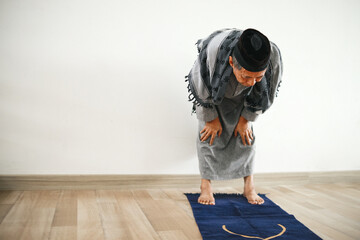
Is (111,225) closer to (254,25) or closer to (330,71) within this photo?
(254,25)

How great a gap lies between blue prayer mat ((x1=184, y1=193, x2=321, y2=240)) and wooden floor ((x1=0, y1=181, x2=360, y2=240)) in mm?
49

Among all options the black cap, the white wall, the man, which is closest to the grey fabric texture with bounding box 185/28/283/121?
the man

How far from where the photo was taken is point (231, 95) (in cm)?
169

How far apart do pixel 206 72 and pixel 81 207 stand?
2.92ft

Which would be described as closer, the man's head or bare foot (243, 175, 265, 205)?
the man's head

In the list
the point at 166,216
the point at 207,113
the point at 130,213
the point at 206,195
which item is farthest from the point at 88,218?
the point at 207,113

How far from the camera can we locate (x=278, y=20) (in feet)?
7.45

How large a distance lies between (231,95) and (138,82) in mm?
610

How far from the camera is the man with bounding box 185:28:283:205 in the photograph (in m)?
1.40

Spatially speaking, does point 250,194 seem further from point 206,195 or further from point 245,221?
point 245,221

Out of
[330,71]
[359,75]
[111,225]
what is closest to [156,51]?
[111,225]

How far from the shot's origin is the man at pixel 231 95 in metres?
1.40

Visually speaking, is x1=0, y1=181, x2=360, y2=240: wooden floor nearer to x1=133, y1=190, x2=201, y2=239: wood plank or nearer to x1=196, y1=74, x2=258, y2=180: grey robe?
x1=133, y1=190, x2=201, y2=239: wood plank

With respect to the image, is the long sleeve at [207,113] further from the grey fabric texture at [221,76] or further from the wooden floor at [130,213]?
the wooden floor at [130,213]
